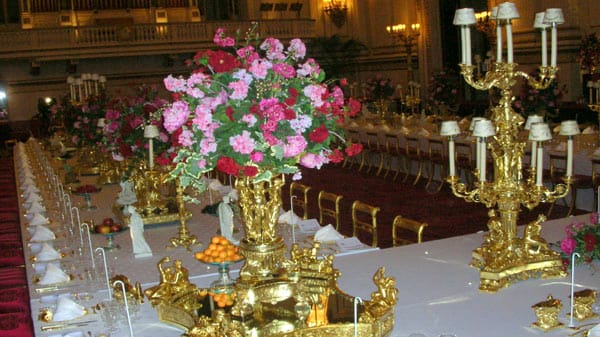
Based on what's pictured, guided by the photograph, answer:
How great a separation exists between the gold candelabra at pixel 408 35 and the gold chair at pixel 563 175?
1033cm

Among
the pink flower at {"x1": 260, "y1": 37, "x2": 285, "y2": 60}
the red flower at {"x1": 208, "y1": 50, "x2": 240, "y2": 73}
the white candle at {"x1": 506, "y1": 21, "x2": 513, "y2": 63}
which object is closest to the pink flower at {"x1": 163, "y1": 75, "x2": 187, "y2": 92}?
the red flower at {"x1": 208, "y1": 50, "x2": 240, "y2": 73}

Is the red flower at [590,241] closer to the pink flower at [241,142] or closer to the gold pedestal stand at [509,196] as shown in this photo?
the gold pedestal stand at [509,196]

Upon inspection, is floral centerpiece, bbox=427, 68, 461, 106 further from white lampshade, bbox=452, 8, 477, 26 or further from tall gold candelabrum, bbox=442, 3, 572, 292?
white lampshade, bbox=452, 8, 477, 26

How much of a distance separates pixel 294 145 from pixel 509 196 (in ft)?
3.88

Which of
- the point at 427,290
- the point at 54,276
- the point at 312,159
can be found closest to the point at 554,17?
the point at 312,159

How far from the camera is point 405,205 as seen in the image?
10297 mm

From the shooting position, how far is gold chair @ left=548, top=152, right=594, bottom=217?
8148 millimetres

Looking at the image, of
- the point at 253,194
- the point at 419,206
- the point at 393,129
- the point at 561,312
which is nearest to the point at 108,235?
the point at 253,194

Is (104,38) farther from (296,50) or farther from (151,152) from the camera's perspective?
(296,50)

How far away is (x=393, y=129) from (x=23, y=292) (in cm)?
926

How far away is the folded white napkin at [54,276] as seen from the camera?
170 inches

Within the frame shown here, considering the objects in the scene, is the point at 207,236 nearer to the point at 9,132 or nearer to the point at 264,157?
the point at 264,157

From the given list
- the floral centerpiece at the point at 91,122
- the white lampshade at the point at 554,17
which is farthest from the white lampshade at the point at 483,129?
the floral centerpiece at the point at 91,122

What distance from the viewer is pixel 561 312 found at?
10.3 ft
